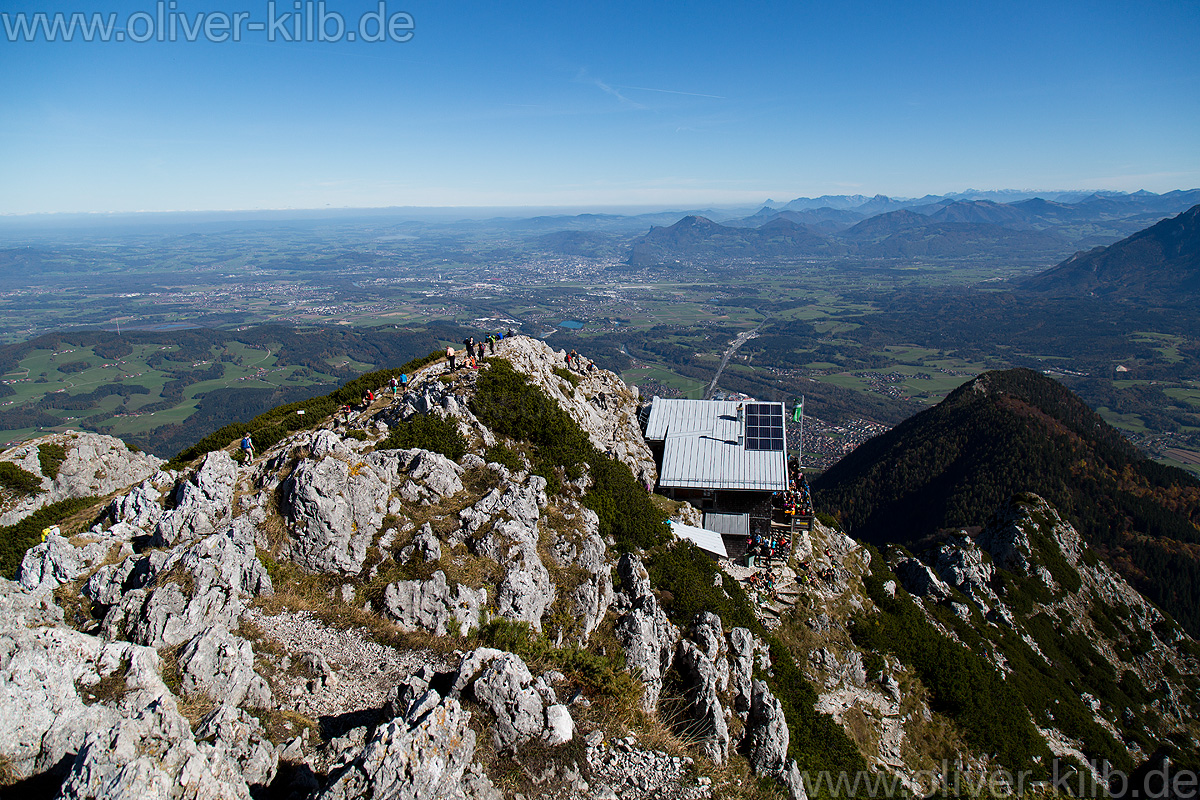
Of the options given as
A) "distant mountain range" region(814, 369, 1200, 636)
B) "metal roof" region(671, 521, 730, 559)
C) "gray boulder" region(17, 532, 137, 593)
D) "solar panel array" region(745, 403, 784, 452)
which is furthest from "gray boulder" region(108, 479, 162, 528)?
"distant mountain range" region(814, 369, 1200, 636)

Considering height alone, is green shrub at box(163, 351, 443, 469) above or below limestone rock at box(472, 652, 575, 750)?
above

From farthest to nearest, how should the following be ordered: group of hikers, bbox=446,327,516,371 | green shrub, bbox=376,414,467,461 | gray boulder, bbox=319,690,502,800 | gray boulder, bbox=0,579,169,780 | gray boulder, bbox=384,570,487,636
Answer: group of hikers, bbox=446,327,516,371
green shrub, bbox=376,414,467,461
gray boulder, bbox=384,570,487,636
gray boulder, bbox=319,690,502,800
gray boulder, bbox=0,579,169,780

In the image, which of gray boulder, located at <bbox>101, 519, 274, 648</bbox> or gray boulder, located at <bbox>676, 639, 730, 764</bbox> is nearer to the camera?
gray boulder, located at <bbox>101, 519, 274, 648</bbox>

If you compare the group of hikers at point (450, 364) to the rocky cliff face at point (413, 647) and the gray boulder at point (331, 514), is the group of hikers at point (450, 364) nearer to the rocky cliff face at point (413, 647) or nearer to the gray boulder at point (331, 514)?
the rocky cliff face at point (413, 647)

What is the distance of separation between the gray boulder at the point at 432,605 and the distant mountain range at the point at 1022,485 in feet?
228

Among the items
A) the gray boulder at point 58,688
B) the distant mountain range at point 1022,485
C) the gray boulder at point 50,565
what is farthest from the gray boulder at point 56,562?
the distant mountain range at point 1022,485

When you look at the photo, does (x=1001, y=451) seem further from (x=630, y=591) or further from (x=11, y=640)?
(x=11, y=640)

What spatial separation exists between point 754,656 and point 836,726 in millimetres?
5073

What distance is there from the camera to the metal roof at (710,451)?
1375 inches

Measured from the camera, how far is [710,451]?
36.9m

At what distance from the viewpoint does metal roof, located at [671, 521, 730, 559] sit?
2884 cm

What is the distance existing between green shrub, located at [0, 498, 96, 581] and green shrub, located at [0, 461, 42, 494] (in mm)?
5953

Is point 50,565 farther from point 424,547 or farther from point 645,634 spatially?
point 645,634

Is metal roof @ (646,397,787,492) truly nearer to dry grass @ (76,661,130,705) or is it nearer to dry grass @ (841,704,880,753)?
dry grass @ (841,704,880,753)
